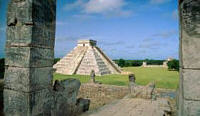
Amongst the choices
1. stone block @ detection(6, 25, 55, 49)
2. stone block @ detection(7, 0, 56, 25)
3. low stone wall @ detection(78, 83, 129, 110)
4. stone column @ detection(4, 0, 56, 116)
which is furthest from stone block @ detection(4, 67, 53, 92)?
low stone wall @ detection(78, 83, 129, 110)

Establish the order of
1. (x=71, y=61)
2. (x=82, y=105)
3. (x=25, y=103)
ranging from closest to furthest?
1. (x=25, y=103)
2. (x=82, y=105)
3. (x=71, y=61)

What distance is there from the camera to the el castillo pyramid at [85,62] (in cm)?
2678

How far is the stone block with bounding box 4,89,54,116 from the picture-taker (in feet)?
12.8

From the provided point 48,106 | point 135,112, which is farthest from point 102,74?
point 48,106

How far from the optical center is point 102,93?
12.5 metres

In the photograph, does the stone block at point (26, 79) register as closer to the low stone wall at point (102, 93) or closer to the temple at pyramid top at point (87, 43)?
the low stone wall at point (102, 93)

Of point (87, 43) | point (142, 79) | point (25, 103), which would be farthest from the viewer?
point (87, 43)

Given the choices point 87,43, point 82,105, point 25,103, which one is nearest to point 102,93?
point 82,105

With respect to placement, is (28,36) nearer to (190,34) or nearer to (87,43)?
(190,34)

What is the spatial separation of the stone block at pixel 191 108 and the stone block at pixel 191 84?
0.08 metres

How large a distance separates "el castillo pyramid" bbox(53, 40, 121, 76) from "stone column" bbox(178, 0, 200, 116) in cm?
2270

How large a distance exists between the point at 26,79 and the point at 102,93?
8.96m

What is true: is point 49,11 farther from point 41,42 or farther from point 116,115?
point 116,115

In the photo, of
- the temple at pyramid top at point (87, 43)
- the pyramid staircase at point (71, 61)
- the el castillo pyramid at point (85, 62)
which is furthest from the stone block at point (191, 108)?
the temple at pyramid top at point (87, 43)
